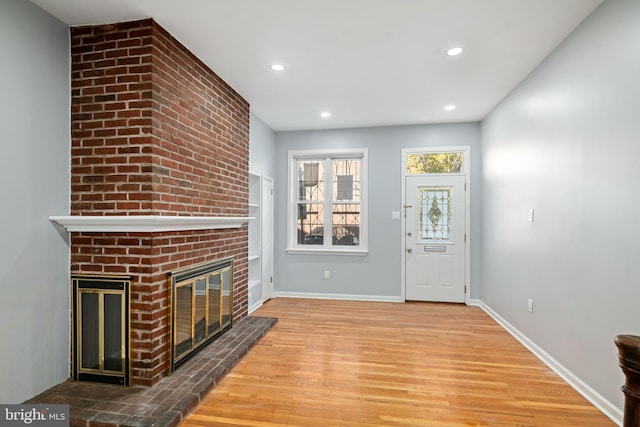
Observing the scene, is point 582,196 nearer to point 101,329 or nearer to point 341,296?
point 341,296

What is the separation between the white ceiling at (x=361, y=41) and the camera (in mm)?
2207

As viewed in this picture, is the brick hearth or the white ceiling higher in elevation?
the white ceiling

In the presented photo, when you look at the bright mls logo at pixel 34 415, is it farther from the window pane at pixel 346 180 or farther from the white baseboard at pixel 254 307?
the window pane at pixel 346 180

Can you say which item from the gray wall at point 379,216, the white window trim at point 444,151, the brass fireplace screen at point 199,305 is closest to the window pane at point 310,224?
the gray wall at point 379,216

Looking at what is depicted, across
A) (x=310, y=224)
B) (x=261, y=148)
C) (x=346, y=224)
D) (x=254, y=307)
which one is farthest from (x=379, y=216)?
A: (x=254, y=307)

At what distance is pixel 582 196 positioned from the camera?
2393 millimetres

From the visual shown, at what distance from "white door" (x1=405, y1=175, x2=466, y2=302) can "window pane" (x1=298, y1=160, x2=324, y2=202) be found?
4.44ft

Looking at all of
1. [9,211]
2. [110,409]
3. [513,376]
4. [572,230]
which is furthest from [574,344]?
[9,211]

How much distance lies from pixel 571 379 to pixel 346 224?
3264 millimetres

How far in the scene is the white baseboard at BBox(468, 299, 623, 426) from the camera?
207 centimetres

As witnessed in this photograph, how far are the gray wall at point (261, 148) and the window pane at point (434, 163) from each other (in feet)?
6.94

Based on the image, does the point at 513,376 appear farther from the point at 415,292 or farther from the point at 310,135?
the point at 310,135

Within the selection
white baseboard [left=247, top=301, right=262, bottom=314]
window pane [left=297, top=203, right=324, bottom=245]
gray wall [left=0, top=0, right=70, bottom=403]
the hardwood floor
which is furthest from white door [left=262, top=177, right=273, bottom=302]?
gray wall [left=0, top=0, right=70, bottom=403]

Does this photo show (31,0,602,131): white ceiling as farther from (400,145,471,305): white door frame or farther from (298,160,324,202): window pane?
(298,160,324,202): window pane
